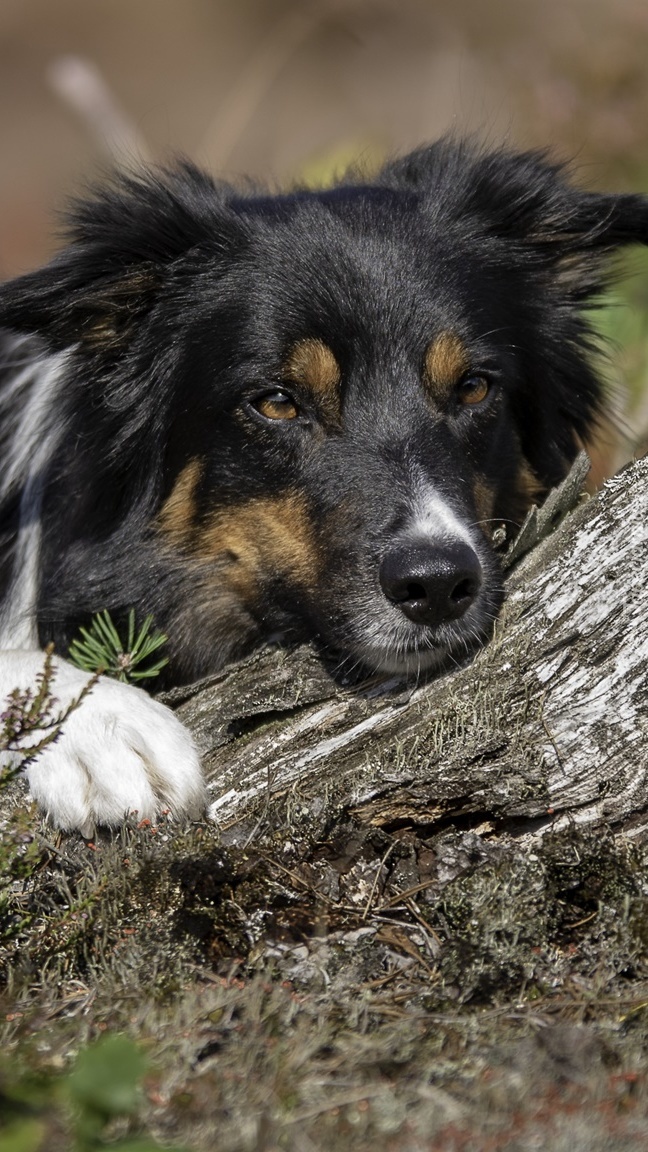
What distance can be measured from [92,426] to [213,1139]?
2.45 meters

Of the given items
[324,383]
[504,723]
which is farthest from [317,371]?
[504,723]

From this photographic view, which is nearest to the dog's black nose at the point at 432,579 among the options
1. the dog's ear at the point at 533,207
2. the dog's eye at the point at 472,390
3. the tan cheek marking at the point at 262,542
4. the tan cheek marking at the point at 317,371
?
the tan cheek marking at the point at 262,542

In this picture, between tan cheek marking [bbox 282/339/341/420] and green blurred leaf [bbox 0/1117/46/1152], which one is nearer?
green blurred leaf [bbox 0/1117/46/1152]

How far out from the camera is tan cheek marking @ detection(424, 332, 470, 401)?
11.7 feet

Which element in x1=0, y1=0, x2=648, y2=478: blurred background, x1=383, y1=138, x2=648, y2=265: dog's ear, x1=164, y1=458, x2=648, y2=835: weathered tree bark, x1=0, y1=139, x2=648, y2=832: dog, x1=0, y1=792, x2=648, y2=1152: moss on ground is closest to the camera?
x1=0, y1=792, x2=648, y2=1152: moss on ground

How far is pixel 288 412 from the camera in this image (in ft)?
11.7

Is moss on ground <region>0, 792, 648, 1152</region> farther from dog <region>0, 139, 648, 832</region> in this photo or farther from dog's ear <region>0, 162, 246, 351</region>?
dog's ear <region>0, 162, 246, 351</region>

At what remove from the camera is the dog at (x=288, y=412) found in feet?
10.7

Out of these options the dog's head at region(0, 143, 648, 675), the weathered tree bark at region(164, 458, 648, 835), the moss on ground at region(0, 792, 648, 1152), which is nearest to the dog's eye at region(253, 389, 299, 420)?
the dog's head at region(0, 143, 648, 675)

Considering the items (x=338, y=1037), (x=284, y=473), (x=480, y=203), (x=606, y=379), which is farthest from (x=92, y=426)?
(x=338, y=1037)

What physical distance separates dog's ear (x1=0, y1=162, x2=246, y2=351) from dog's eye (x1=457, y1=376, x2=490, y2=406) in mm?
821

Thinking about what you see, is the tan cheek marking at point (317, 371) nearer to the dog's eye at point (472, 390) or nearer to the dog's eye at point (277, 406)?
the dog's eye at point (277, 406)

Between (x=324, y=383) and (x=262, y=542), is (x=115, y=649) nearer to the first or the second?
(x=262, y=542)

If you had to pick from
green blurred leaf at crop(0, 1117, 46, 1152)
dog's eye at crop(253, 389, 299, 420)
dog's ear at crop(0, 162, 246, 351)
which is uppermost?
dog's ear at crop(0, 162, 246, 351)
